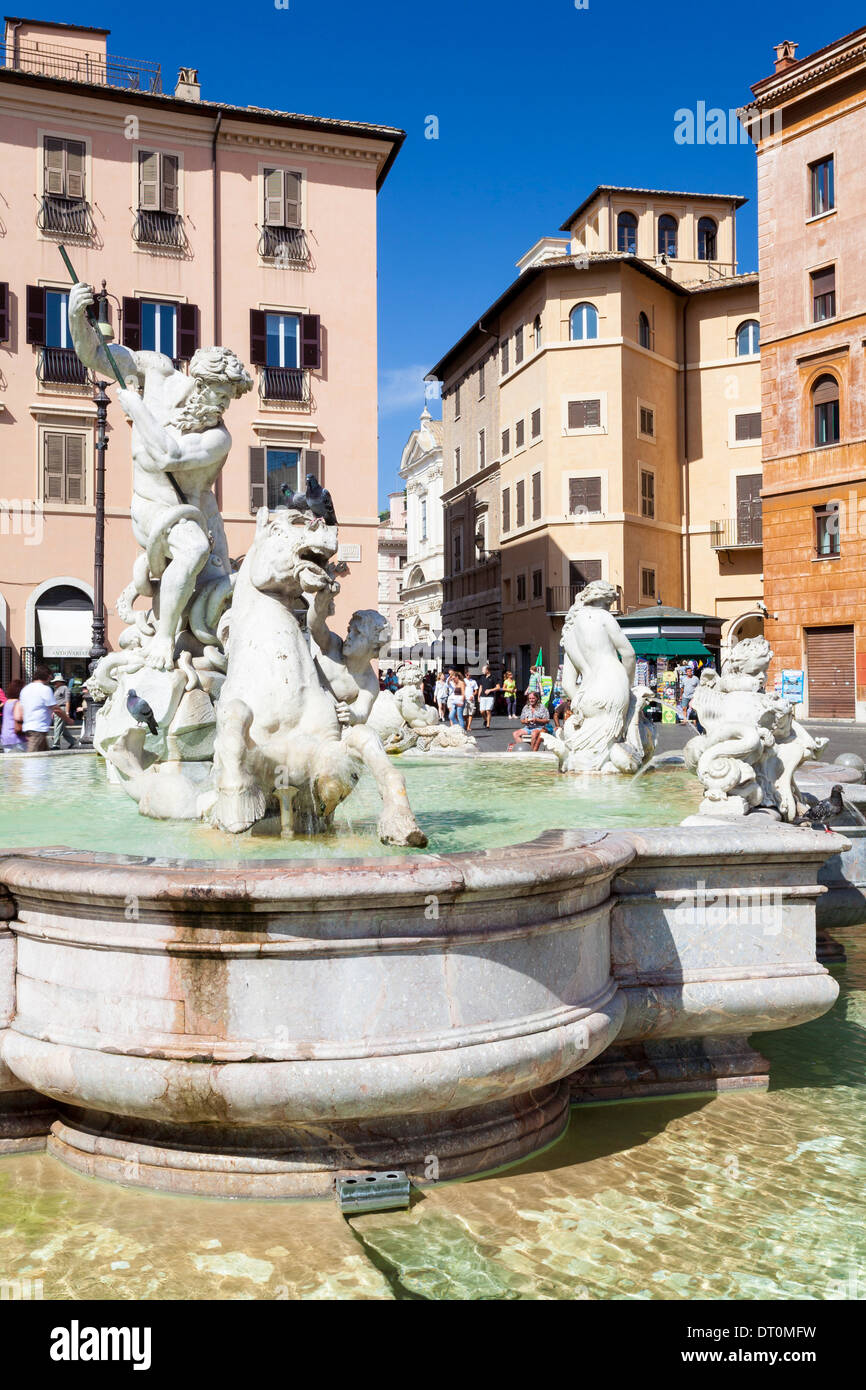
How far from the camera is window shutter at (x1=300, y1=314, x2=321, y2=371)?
2825 cm

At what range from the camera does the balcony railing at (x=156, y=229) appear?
27.6 m

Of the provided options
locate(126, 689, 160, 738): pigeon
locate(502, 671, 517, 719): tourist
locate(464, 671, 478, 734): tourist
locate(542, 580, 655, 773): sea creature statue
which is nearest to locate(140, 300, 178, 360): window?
locate(502, 671, 517, 719): tourist

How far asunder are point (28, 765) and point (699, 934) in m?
5.92

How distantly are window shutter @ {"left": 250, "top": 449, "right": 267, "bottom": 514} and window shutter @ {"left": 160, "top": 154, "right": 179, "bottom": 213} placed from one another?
6.09 meters

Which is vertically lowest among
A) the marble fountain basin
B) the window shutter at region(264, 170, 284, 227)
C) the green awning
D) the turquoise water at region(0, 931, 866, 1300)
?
the turquoise water at region(0, 931, 866, 1300)

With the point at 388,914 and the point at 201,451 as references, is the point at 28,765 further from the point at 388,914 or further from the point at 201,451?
the point at 388,914

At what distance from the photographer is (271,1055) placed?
2.80m

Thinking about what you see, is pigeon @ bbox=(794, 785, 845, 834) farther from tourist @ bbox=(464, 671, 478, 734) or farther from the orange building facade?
the orange building facade

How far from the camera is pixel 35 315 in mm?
26359

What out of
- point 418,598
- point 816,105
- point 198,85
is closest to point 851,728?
point 816,105

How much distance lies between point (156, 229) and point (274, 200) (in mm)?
2996

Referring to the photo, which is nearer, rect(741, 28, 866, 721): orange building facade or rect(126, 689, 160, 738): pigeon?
rect(126, 689, 160, 738): pigeon

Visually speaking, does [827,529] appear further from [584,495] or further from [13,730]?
[13,730]
